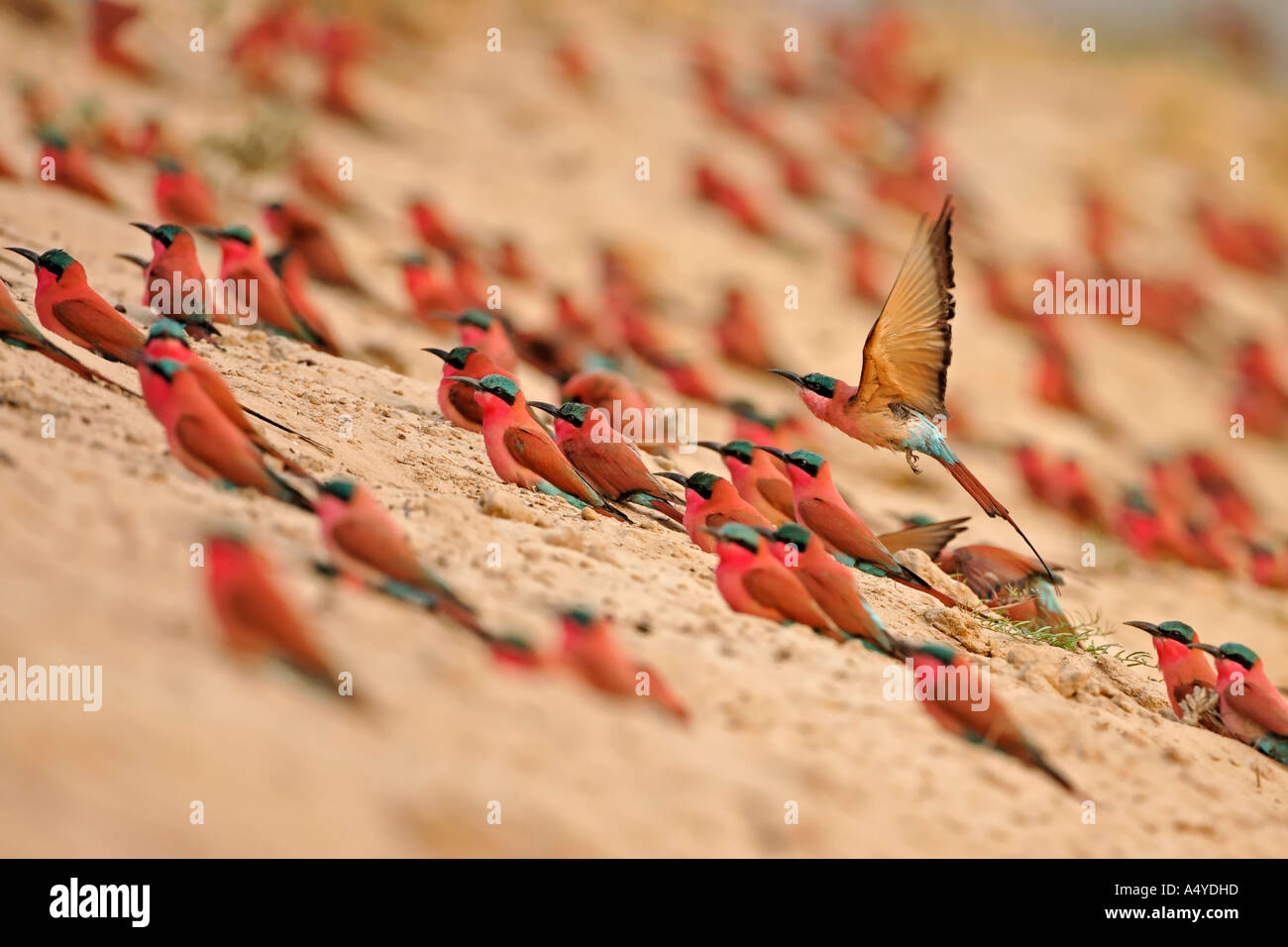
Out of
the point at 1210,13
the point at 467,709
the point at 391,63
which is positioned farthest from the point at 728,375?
the point at 1210,13

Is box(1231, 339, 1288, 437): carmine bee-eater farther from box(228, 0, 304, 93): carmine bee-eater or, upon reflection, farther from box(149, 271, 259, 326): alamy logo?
box(149, 271, 259, 326): alamy logo

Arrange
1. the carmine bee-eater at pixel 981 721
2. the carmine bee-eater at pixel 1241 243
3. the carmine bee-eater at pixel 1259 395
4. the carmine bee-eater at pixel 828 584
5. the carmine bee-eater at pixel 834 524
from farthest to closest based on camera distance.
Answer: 1. the carmine bee-eater at pixel 1241 243
2. the carmine bee-eater at pixel 1259 395
3. the carmine bee-eater at pixel 834 524
4. the carmine bee-eater at pixel 828 584
5. the carmine bee-eater at pixel 981 721

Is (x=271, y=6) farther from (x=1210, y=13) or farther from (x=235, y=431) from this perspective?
(x=1210, y=13)

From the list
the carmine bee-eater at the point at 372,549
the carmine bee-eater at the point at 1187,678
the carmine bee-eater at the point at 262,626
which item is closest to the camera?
the carmine bee-eater at the point at 262,626

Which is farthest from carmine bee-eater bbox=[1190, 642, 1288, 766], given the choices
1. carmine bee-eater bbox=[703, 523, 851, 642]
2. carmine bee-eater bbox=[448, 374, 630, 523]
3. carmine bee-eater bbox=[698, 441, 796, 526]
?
carmine bee-eater bbox=[448, 374, 630, 523]

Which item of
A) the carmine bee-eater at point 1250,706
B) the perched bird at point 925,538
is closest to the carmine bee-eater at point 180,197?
the perched bird at point 925,538

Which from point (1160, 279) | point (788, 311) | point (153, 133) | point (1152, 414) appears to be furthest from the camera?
point (1160, 279)
